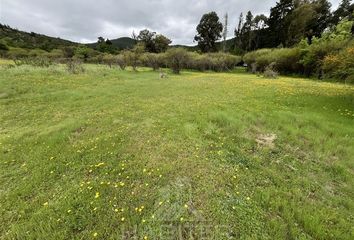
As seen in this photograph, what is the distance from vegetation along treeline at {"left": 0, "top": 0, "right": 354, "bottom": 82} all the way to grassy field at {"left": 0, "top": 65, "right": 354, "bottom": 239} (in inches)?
255

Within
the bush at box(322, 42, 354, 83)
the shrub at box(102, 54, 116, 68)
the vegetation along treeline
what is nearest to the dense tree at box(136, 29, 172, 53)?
the vegetation along treeline

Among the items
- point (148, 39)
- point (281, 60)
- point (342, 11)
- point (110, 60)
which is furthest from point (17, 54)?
point (342, 11)

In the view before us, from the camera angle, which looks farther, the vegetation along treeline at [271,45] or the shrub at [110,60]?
the shrub at [110,60]

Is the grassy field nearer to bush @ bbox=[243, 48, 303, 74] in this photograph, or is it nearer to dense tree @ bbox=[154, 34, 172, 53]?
bush @ bbox=[243, 48, 303, 74]

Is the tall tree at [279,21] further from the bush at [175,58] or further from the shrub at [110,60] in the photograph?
the shrub at [110,60]

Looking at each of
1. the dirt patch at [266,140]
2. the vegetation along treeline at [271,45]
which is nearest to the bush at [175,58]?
the vegetation along treeline at [271,45]

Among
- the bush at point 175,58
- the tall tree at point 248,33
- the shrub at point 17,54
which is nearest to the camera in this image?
the bush at point 175,58

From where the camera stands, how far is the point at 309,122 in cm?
678

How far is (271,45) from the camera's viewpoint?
52.3 m

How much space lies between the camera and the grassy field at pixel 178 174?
284 cm

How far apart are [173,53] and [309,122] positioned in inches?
1067

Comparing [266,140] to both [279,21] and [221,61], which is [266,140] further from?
[279,21]

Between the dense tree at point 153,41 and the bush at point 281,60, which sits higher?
the dense tree at point 153,41

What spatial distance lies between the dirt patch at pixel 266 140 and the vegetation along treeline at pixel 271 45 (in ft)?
20.1
